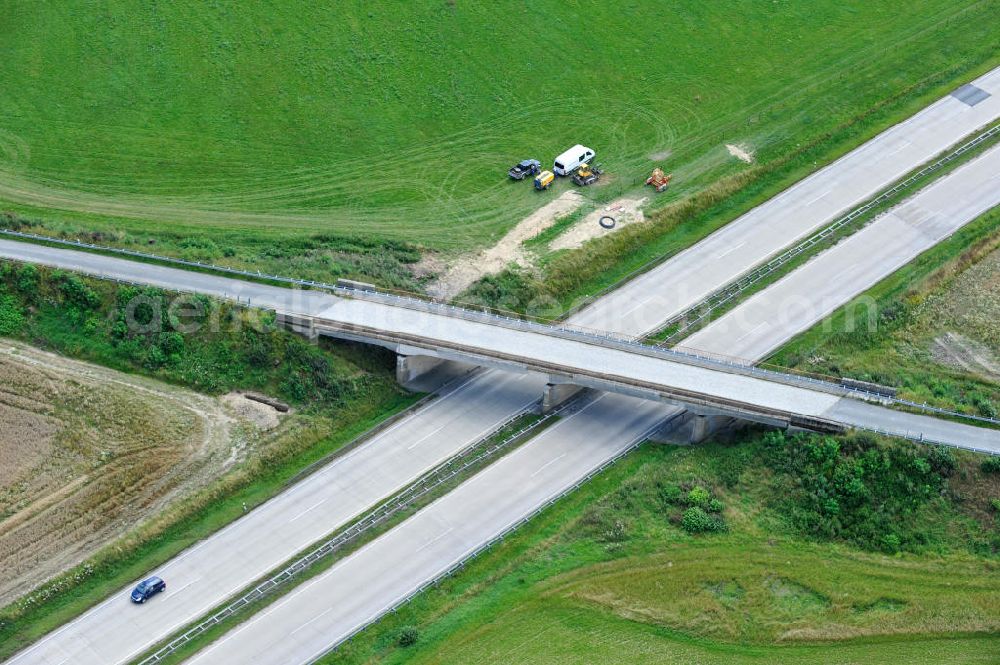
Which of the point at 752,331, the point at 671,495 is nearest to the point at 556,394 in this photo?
the point at 671,495

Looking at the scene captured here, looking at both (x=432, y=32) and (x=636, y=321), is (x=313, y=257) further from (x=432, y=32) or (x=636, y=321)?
(x=432, y=32)

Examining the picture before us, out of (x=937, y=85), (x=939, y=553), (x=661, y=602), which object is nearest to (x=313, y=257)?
(x=661, y=602)

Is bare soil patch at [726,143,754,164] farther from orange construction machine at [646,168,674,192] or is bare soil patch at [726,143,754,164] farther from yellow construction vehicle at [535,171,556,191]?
yellow construction vehicle at [535,171,556,191]

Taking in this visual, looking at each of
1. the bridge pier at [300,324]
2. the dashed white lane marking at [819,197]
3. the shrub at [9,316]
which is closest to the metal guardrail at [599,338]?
the bridge pier at [300,324]

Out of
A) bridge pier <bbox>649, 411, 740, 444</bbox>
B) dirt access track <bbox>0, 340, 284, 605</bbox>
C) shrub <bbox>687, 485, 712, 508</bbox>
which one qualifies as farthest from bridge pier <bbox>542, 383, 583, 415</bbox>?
dirt access track <bbox>0, 340, 284, 605</bbox>

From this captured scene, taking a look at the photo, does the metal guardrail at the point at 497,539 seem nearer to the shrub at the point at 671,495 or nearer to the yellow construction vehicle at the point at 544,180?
the shrub at the point at 671,495
